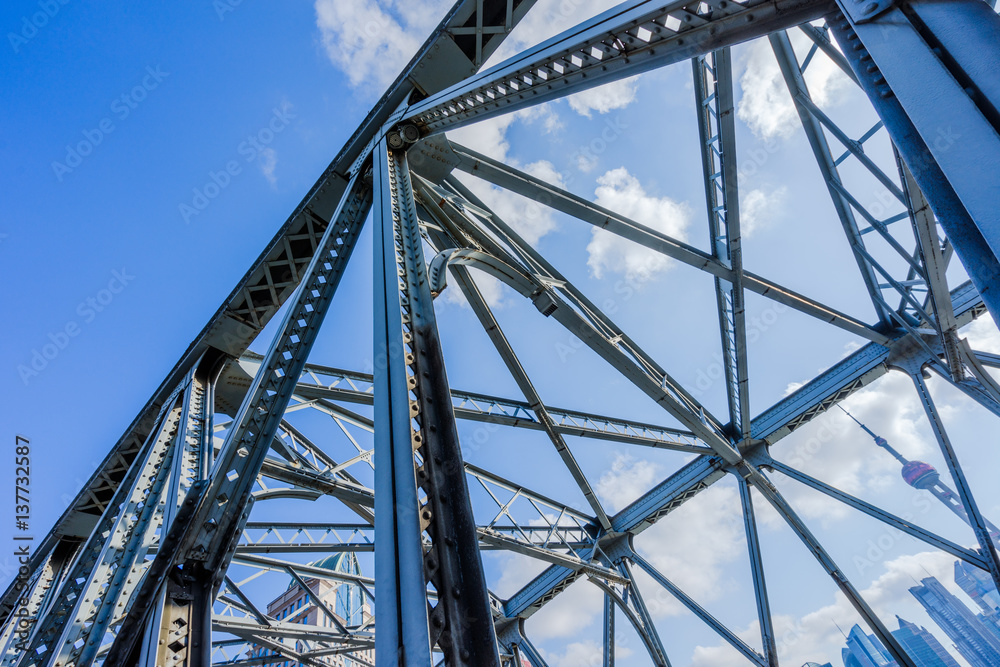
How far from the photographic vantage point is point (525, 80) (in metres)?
5.01

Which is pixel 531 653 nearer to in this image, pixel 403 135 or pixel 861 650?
pixel 403 135

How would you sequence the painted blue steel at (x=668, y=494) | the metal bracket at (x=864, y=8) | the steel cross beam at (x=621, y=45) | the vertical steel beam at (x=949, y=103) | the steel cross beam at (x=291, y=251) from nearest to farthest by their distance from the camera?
the vertical steel beam at (x=949, y=103) → the metal bracket at (x=864, y=8) → the steel cross beam at (x=621, y=45) → the steel cross beam at (x=291, y=251) → the painted blue steel at (x=668, y=494)

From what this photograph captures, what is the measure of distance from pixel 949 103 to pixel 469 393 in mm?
9695

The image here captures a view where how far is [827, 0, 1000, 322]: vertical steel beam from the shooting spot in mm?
1976

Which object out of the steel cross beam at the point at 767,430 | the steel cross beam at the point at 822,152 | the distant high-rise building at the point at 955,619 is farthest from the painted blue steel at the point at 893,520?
the distant high-rise building at the point at 955,619

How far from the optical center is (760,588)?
36.6ft

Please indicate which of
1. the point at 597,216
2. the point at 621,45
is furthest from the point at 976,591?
the point at 621,45

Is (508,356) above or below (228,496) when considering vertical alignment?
above

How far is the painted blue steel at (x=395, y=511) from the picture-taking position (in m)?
2.71

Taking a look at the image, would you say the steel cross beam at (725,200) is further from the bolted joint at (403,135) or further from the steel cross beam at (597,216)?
the bolted joint at (403,135)

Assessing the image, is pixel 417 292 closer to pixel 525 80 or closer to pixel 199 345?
pixel 525 80

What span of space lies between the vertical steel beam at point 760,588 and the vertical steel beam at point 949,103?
10697mm

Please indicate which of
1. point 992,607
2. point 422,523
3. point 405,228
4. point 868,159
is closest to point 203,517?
point 422,523

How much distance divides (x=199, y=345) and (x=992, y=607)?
243796 mm
